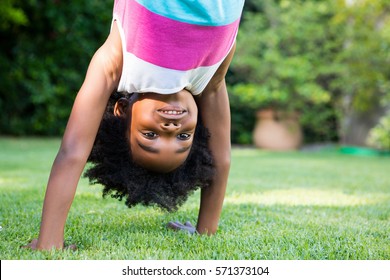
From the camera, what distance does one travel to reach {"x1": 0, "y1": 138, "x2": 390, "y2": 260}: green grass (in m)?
2.09

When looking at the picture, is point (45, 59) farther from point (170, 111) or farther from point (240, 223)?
point (170, 111)

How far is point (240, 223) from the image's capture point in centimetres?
276

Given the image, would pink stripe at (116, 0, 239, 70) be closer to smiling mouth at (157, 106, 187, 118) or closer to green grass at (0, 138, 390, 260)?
smiling mouth at (157, 106, 187, 118)

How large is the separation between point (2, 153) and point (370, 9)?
23.8 feet

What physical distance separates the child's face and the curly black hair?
0.10 metres

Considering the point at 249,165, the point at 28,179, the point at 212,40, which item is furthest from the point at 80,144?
the point at 249,165

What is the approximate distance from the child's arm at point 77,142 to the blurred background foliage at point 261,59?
26.5ft

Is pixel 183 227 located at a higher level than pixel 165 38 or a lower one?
lower

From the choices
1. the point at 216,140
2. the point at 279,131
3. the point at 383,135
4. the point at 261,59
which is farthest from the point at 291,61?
the point at 216,140

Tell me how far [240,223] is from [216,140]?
568 millimetres

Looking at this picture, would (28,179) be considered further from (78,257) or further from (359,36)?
(359,36)

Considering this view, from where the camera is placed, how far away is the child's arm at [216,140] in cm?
239

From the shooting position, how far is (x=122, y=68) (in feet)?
7.05
